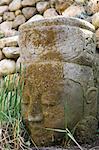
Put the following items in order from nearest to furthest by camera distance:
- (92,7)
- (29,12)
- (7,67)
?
1. (92,7)
2. (7,67)
3. (29,12)

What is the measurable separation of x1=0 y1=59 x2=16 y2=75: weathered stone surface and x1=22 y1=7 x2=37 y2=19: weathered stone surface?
77 cm

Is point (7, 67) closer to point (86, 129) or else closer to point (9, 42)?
point (9, 42)

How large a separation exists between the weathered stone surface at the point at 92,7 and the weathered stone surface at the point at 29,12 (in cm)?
83

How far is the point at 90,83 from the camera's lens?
6.75 ft

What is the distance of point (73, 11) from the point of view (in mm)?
3285

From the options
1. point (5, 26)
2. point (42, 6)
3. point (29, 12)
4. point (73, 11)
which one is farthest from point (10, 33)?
point (73, 11)

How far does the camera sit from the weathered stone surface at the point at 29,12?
3.84 metres

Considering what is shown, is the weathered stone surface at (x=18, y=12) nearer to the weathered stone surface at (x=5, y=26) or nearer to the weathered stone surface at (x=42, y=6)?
the weathered stone surface at (x=5, y=26)

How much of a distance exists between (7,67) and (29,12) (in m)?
0.90

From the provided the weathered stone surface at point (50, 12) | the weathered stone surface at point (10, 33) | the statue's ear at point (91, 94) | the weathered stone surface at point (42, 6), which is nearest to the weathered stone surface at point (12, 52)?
the weathered stone surface at point (10, 33)

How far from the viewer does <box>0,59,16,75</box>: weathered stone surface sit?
3.21 m

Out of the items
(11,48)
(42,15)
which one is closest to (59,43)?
(11,48)

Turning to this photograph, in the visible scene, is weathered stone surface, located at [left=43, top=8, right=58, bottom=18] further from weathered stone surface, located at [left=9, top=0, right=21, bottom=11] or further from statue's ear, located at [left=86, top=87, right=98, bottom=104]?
statue's ear, located at [left=86, top=87, right=98, bottom=104]

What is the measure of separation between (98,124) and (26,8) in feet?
6.65
